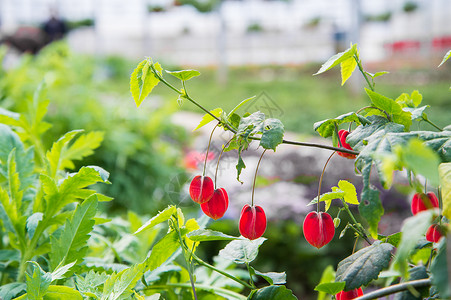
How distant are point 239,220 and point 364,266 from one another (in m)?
0.15

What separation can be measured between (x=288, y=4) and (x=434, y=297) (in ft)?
42.1

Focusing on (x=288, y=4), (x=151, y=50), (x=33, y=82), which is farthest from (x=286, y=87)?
(x=33, y=82)

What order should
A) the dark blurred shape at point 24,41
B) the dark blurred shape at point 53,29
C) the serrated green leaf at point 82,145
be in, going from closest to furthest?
the serrated green leaf at point 82,145 → the dark blurred shape at point 24,41 → the dark blurred shape at point 53,29

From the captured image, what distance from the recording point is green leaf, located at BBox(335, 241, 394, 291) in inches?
16.7

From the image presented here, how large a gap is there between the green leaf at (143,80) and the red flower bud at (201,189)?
0.33ft

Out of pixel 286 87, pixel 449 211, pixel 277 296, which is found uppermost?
pixel 449 211

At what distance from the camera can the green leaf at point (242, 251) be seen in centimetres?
49

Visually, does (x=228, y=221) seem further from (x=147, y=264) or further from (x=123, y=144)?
(x=147, y=264)

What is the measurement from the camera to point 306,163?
2.89 meters

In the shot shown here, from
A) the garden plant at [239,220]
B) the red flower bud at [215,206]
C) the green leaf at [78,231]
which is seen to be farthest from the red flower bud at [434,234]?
the green leaf at [78,231]

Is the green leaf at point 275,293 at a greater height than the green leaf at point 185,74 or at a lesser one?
lesser

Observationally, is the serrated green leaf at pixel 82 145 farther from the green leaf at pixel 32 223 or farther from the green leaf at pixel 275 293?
the green leaf at pixel 275 293

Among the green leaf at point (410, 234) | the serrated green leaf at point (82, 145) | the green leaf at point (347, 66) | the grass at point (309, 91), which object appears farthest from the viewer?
the grass at point (309, 91)

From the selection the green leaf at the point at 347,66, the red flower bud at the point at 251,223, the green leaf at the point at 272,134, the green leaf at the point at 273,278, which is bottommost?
the green leaf at the point at 273,278
